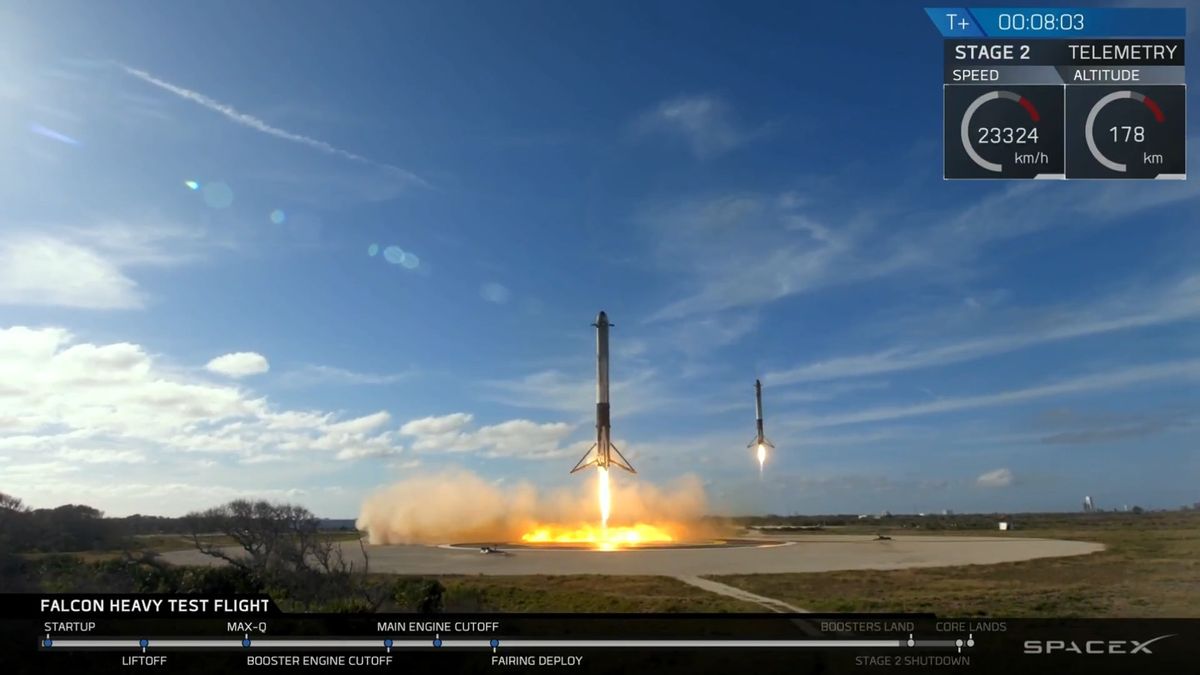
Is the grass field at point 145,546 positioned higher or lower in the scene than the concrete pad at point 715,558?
higher

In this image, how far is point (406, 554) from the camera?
47.1m

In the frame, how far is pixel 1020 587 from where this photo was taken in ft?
92.5

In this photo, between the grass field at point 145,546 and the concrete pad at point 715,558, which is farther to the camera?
the concrete pad at point 715,558

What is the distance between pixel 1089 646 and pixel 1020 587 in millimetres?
19898

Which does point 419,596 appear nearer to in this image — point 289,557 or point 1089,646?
point 289,557

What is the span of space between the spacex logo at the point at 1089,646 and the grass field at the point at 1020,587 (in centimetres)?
704

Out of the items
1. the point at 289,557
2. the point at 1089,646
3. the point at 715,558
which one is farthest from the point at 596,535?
the point at 1089,646

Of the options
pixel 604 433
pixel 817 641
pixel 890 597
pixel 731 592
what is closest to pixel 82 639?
pixel 817 641

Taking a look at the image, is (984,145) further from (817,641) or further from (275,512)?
(275,512)

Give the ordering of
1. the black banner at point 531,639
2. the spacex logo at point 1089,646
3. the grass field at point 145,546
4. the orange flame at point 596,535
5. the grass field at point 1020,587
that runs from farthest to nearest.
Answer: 1. the orange flame at point 596,535
2. the grass field at point 145,546
3. the grass field at point 1020,587
4. the black banner at point 531,639
5. the spacex logo at point 1089,646

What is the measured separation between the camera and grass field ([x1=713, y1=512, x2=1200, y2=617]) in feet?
73.7

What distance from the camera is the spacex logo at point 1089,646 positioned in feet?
35.2

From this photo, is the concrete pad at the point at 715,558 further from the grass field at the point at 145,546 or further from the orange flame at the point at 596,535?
the orange flame at the point at 596,535

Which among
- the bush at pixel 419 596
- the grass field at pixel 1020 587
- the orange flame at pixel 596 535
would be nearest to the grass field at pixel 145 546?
the bush at pixel 419 596
